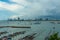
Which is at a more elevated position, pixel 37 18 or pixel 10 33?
pixel 37 18

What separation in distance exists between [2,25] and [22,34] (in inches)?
22.7

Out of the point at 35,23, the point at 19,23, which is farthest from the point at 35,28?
the point at 19,23

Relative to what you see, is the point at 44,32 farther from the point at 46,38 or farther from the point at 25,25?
the point at 25,25

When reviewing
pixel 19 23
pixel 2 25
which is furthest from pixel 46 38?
pixel 2 25

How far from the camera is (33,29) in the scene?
4523mm

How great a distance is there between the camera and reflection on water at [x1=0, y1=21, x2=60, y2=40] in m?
4.48

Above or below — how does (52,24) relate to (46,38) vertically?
above

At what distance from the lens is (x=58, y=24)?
4.50m

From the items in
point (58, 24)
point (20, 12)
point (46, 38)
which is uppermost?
point (20, 12)

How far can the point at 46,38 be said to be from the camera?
4.48 meters

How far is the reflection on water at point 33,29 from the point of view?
14.7ft

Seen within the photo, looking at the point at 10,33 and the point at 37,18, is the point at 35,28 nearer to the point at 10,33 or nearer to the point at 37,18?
the point at 37,18

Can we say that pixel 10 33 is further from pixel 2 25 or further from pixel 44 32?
pixel 44 32

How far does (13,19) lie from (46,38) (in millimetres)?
991
